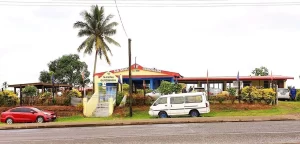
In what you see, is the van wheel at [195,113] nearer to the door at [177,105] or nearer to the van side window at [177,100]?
the door at [177,105]

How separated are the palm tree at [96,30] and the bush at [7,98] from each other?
54.4ft

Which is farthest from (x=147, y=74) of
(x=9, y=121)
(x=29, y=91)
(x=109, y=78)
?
(x=9, y=121)

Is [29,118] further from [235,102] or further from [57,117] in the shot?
[235,102]

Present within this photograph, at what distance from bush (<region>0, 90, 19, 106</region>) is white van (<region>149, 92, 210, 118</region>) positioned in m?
15.2

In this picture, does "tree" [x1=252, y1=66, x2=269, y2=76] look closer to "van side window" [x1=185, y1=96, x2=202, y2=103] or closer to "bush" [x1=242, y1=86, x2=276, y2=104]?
"bush" [x1=242, y1=86, x2=276, y2=104]

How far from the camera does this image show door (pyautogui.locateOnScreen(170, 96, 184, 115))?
27125 millimetres

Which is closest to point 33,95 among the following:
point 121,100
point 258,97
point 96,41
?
point 121,100

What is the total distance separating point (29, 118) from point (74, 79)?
54091 mm

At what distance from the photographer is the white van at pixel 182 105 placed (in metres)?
26.9

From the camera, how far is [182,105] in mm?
27094

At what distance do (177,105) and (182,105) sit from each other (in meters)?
0.35

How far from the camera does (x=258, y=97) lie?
3197 centimetres

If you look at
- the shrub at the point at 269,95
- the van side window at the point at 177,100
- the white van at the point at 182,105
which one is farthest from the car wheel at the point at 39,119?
the shrub at the point at 269,95

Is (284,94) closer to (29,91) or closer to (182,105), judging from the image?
(182,105)
